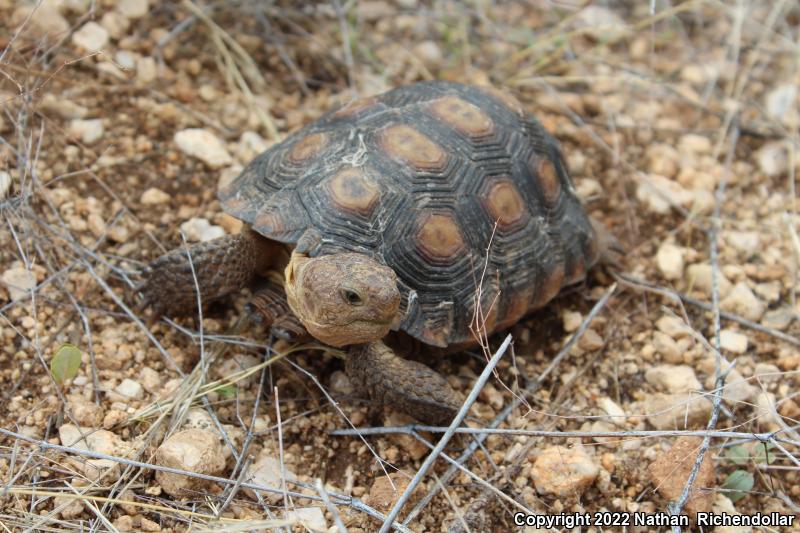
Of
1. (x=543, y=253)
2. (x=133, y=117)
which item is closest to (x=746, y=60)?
(x=543, y=253)

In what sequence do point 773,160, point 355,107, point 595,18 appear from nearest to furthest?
point 355,107 → point 773,160 → point 595,18

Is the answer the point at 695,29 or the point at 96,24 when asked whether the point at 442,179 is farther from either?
the point at 695,29

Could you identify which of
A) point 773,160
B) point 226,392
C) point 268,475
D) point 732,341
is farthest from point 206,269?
point 773,160

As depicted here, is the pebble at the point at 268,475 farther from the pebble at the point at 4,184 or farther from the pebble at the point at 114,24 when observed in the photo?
the pebble at the point at 114,24

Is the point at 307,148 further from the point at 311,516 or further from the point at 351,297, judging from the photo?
the point at 311,516

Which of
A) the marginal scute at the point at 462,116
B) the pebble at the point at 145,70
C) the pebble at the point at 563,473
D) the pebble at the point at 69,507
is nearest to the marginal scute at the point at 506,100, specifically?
the marginal scute at the point at 462,116
